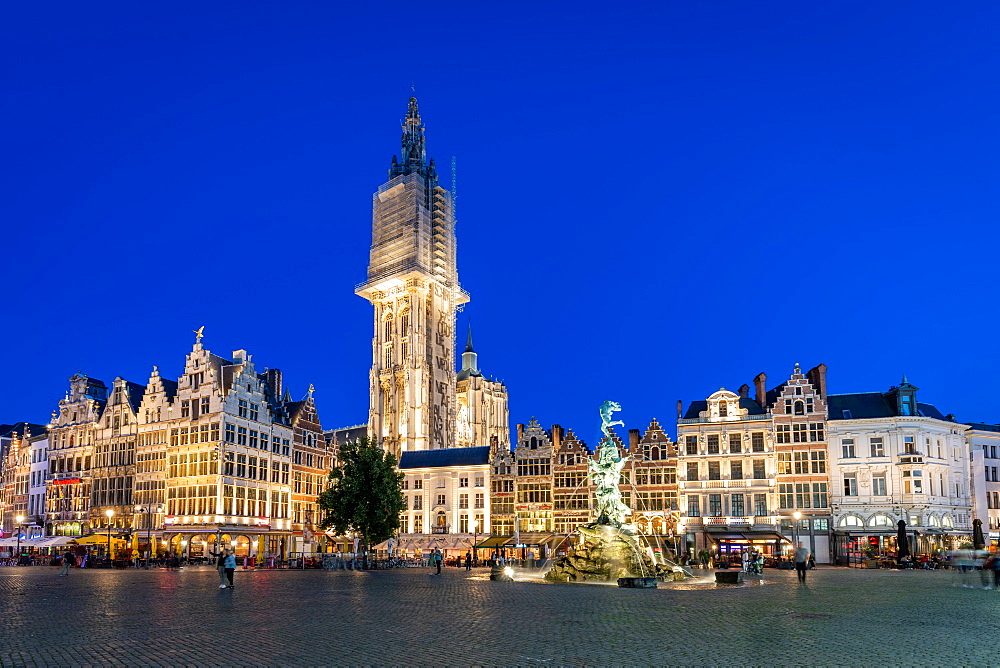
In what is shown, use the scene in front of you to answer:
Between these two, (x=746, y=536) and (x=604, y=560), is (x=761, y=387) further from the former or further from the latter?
(x=604, y=560)

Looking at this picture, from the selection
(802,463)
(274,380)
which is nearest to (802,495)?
(802,463)

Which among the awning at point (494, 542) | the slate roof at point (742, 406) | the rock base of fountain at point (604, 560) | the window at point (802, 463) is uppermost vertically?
the slate roof at point (742, 406)

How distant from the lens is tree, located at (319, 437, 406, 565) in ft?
211

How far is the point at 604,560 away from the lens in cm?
3816

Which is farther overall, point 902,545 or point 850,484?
point 850,484

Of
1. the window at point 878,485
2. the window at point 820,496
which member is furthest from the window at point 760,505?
the window at point 878,485

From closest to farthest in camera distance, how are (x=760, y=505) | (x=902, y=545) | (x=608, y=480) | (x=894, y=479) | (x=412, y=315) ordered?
(x=608, y=480) < (x=902, y=545) < (x=894, y=479) < (x=760, y=505) < (x=412, y=315)

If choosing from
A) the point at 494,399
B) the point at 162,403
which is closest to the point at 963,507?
the point at 162,403

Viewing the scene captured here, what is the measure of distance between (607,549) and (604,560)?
592mm

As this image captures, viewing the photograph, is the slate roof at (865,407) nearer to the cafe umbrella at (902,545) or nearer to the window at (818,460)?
the window at (818,460)

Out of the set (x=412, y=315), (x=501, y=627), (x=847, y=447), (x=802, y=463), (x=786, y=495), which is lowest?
(x=501, y=627)

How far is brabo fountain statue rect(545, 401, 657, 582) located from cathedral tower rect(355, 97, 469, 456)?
81288 millimetres

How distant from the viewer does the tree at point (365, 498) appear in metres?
64.2

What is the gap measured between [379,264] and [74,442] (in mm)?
54368
